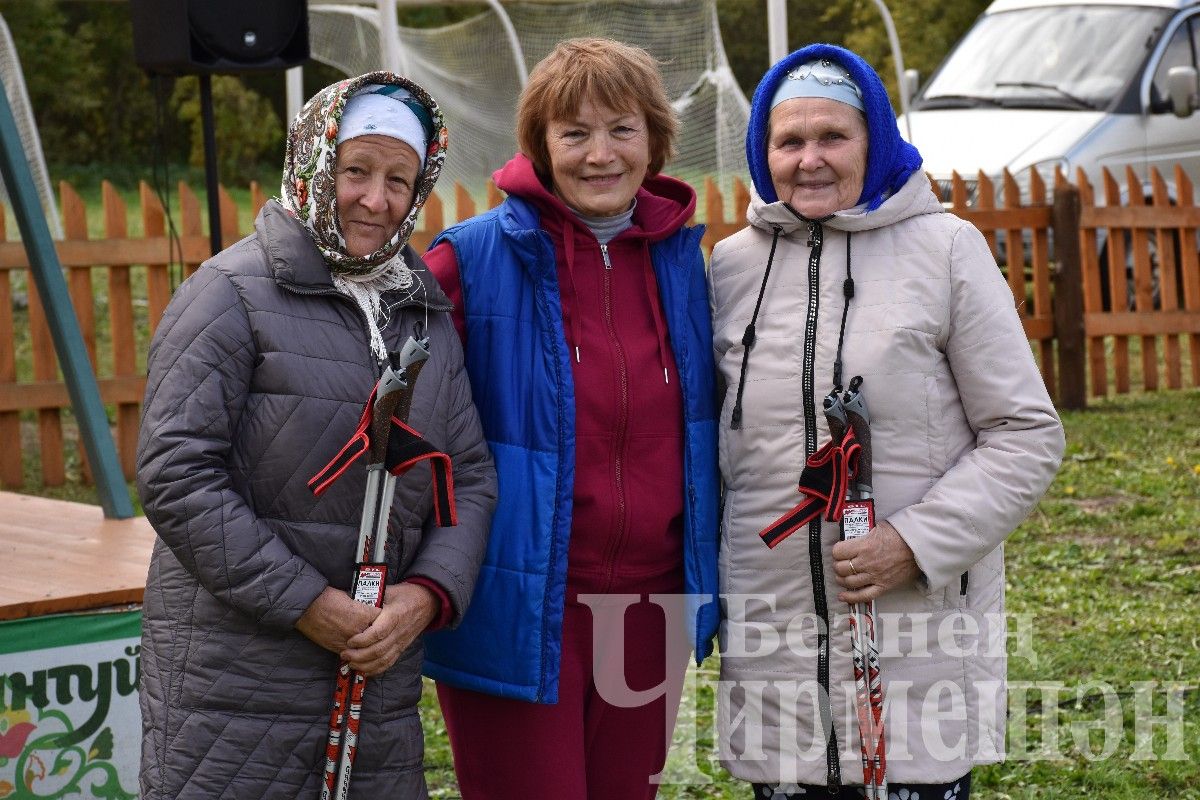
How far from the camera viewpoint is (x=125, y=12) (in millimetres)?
28719

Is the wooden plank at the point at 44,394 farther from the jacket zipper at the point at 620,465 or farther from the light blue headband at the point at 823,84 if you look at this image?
the light blue headband at the point at 823,84

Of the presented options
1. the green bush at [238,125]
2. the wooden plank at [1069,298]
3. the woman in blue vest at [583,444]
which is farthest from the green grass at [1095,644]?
the green bush at [238,125]

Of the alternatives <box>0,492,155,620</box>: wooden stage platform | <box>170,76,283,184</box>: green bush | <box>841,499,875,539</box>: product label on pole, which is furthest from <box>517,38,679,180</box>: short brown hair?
<box>170,76,283,184</box>: green bush

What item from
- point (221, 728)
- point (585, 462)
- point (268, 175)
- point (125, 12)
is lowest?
point (221, 728)

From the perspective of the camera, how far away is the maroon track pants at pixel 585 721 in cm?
276

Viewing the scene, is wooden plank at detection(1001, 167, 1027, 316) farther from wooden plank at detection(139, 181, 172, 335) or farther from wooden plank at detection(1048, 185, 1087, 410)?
wooden plank at detection(139, 181, 172, 335)

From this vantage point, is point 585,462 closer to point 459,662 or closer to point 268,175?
point 459,662

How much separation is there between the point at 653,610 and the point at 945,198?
783 cm

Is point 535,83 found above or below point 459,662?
above

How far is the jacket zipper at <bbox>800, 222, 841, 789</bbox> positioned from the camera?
2.64m

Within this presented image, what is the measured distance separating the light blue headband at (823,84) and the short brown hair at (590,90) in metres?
0.26

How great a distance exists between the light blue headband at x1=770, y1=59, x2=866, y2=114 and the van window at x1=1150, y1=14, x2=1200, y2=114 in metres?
8.60

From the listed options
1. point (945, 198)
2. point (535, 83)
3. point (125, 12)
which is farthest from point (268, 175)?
point (535, 83)

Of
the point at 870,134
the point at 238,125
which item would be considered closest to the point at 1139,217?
the point at 870,134
